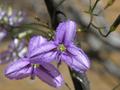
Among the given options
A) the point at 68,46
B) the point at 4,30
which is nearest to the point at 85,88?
the point at 68,46

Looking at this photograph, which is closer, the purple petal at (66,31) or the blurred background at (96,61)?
the purple petal at (66,31)

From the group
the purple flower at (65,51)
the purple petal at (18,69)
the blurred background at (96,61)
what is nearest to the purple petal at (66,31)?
the purple flower at (65,51)

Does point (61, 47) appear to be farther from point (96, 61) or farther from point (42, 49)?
point (96, 61)

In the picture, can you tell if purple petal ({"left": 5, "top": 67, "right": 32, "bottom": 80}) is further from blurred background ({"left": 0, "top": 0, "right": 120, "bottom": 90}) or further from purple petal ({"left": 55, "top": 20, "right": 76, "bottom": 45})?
blurred background ({"left": 0, "top": 0, "right": 120, "bottom": 90})

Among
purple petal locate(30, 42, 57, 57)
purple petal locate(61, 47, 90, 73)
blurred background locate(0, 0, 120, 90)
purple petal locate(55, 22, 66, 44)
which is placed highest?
purple petal locate(55, 22, 66, 44)

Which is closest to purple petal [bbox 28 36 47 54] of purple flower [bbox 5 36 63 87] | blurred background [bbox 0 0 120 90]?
purple flower [bbox 5 36 63 87]

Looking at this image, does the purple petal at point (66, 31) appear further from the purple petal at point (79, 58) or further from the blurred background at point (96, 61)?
the blurred background at point (96, 61)
